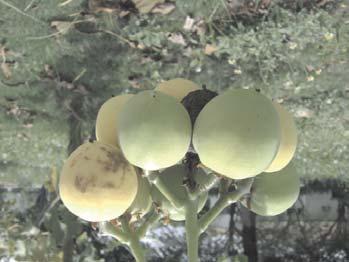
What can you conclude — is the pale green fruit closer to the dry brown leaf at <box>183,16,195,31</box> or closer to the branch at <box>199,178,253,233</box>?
the branch at <box>199,178,253,233</box>

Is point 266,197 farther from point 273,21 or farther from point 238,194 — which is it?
point 273,21

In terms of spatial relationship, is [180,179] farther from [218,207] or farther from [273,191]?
[273,191]

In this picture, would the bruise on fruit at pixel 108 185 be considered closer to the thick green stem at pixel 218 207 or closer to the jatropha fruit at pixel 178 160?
the jatropha fruit at pixel 178 160

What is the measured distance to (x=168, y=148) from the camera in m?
0.81

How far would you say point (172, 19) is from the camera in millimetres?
2615

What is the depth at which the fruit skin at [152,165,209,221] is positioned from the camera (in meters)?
0.93

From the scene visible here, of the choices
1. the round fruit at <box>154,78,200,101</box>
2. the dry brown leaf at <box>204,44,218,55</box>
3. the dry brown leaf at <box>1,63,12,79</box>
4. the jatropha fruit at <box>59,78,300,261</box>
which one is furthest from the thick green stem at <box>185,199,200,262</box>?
the dry brown leaf at <box>1,63,12,79</box>

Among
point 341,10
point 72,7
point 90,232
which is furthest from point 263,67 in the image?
point 90,232

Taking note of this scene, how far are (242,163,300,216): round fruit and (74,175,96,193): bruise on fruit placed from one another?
34 cm

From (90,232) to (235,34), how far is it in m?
1.42

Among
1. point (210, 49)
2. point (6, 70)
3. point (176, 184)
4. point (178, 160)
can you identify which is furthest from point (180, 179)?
point (6, 70)

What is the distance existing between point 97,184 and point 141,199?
15cm

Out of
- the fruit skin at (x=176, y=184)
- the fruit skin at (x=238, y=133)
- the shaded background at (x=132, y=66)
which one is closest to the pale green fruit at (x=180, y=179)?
the fruit skin at (x=176, y=184)

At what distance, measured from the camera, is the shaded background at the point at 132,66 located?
100 inches
